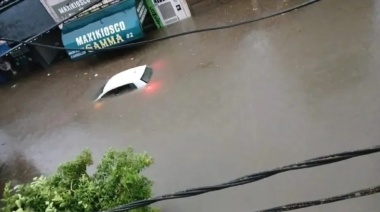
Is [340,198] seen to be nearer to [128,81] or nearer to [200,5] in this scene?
[128,81]

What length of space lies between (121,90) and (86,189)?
3999 millimetres

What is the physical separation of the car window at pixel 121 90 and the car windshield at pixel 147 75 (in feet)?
0.67

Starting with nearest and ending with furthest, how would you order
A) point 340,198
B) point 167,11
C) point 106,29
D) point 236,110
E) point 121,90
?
point 340,198 < point 236,110 < point 121,90 < point 106,29 < point 167,11

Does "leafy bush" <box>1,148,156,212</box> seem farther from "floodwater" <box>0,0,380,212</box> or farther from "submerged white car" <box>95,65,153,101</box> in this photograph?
"submerged white car" <box>95,65,153,101</box>

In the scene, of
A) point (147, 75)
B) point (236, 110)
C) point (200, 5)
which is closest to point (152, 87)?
point (147, 75)

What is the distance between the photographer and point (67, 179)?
12.8 feet

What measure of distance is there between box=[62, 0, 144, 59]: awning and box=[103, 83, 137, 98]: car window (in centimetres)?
153

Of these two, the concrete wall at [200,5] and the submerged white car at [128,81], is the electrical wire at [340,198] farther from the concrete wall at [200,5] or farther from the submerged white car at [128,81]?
the concrete wall at [200,5]

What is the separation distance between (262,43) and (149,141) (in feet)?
8.83

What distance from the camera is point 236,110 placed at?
6125 millimetres

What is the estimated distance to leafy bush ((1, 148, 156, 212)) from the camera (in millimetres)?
3703

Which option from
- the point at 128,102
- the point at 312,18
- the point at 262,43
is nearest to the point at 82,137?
the point at 128,102

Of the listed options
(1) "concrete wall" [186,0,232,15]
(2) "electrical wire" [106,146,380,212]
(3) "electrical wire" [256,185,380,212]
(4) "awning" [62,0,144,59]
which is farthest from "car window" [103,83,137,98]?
(3) "electrical wire" [256,185,380,212]

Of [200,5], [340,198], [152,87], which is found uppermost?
[340,198]
